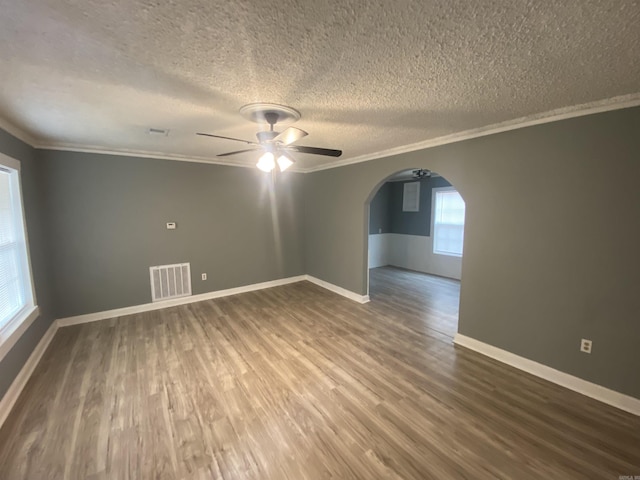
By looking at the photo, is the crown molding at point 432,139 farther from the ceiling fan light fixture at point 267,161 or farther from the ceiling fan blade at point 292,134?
the ceiling fan light fixture at point 267,161

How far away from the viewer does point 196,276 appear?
4559 mm

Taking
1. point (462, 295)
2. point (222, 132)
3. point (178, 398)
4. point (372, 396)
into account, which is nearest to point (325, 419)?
point (372, 396)

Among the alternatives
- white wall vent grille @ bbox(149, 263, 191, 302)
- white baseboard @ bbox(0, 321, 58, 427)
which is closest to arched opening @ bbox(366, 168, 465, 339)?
white wall vent grille @ bbox(149, 263, 191, 302)

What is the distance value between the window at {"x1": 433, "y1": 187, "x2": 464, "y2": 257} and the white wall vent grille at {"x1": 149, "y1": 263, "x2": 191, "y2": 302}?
17.6ft

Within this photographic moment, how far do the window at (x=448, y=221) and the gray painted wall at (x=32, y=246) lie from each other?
6.77 meters

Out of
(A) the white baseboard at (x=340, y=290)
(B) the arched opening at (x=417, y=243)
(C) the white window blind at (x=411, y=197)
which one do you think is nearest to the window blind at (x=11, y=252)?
(A) the white baseboard at (x=340, y=290)

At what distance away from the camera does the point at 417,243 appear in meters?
6.74

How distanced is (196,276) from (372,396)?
3500 mm

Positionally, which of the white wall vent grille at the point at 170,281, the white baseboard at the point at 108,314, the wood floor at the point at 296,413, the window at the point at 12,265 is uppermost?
the window at the point at 12,265

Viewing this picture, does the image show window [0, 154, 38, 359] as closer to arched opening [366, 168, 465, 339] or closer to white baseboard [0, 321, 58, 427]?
white baseboard [0, 321, 58, 427]

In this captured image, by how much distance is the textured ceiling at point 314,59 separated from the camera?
1117mm

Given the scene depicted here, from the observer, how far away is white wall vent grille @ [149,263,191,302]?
422cm

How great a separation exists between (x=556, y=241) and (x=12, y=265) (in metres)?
5.19

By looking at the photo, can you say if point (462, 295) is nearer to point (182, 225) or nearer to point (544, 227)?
point (544, 227)
